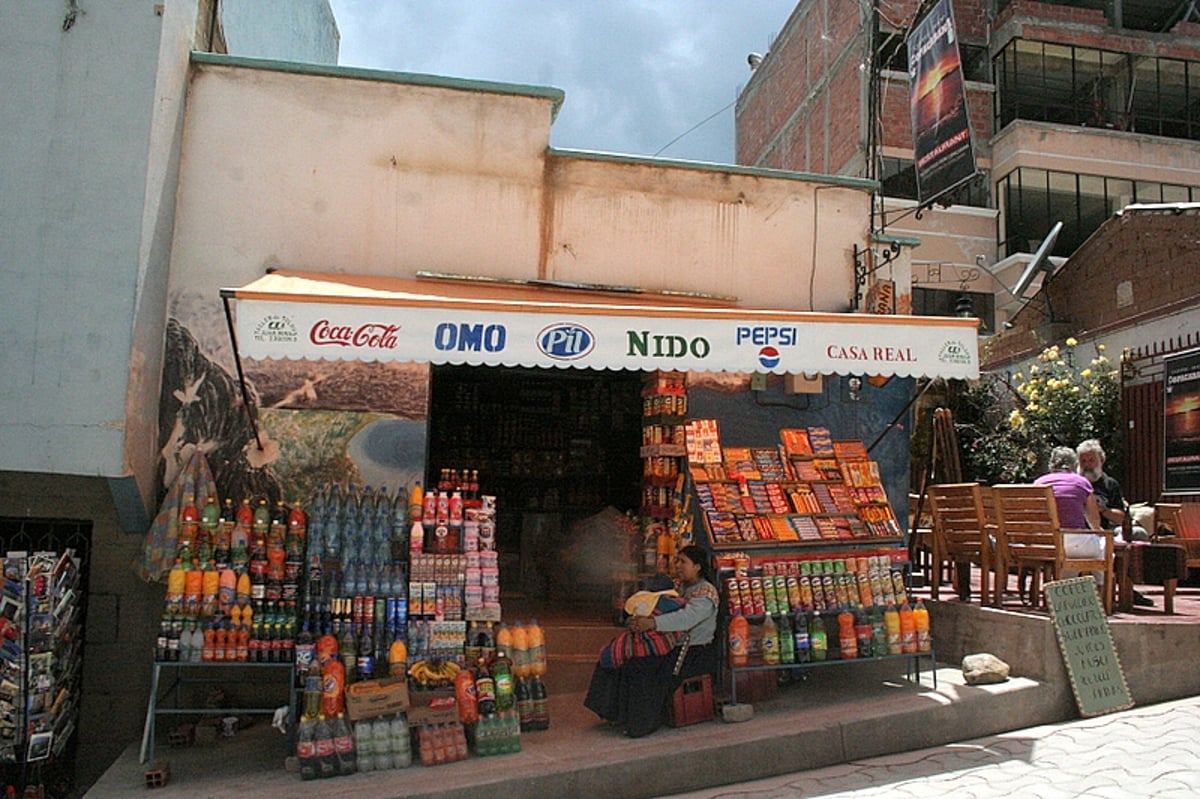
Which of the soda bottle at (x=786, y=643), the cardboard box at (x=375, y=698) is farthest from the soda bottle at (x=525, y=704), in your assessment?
the soda bottle at (x=786, y=643)

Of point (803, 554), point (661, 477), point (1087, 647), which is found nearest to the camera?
point (1087, 647)

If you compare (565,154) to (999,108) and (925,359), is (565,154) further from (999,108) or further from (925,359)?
(999,108)

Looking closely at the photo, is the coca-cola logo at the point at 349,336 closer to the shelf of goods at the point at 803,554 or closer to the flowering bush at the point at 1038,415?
the shelf of goods at the point at 803,554

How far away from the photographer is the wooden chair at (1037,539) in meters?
6.66

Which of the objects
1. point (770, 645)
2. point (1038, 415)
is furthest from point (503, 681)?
point (1038, 415)

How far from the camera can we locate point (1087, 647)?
6.29 m

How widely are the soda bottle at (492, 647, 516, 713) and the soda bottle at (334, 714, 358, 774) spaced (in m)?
0.84

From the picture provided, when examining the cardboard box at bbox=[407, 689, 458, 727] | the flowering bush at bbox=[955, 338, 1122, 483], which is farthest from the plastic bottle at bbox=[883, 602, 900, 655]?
the flowering bush at bbox=[955, 338, 1122, 483]

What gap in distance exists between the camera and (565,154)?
7.64 metres

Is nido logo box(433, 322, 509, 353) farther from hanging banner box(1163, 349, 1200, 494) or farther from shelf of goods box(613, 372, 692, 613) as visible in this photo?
hanging banner box(1163, 349, 1200, 494)

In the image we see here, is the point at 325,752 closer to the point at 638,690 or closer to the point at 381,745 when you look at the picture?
the point at 381,745

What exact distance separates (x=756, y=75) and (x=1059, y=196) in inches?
447

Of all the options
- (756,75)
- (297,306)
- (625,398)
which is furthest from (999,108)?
(297,306)

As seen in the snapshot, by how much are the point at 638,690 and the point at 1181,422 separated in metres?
9.76
